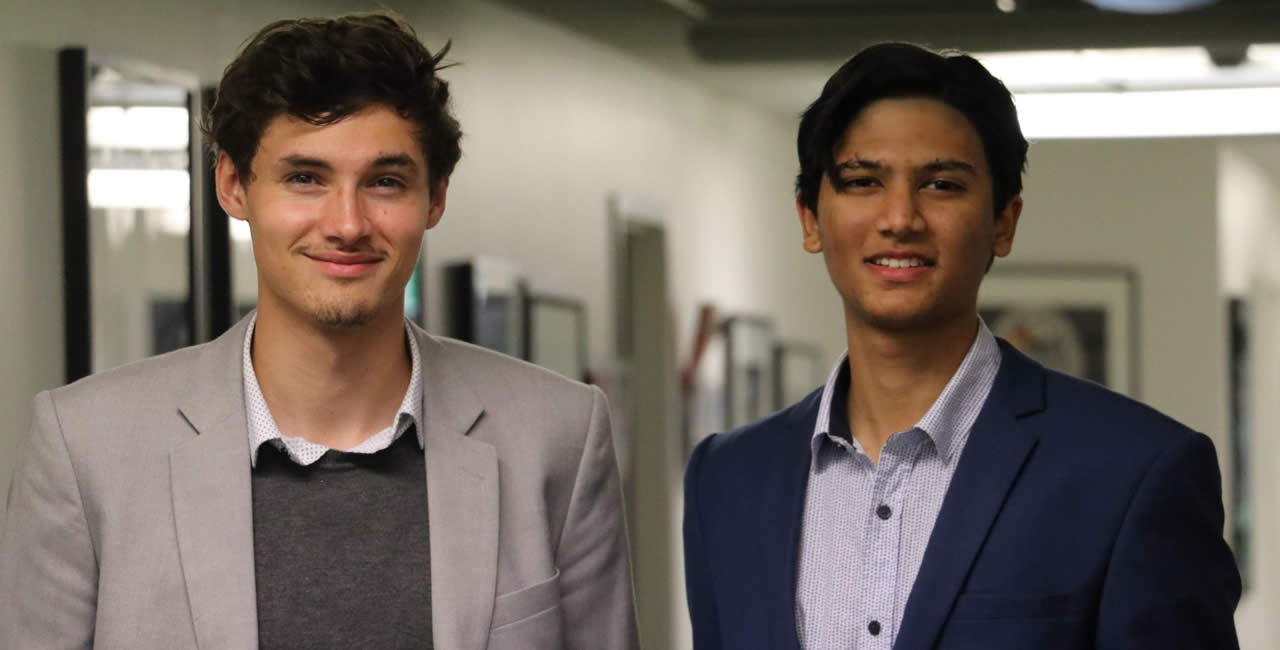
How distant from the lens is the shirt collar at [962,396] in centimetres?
208

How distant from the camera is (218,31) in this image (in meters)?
3.69

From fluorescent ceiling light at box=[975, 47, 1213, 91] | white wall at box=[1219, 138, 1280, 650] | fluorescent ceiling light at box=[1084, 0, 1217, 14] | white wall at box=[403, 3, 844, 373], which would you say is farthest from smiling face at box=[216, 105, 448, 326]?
white wall at box=[1219, 138, 1280, 650]

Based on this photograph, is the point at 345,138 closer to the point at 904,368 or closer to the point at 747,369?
the point at 904,368

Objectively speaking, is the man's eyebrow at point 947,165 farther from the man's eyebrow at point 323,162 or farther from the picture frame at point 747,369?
the picture frame at point 747,369

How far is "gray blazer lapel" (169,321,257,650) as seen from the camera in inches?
79.4

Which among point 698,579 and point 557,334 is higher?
point 557,334

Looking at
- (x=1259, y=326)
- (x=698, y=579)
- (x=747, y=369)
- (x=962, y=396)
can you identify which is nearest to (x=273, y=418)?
(x=698, y=579)

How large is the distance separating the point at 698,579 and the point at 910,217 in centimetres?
54

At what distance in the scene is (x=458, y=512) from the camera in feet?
6.93

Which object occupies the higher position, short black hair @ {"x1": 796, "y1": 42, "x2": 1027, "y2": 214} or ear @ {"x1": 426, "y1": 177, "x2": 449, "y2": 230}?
short black hair @ {"x1": 796, "y1": 42, "x2": 1027, "y2": 214}

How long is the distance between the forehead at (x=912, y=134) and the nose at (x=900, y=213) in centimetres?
4

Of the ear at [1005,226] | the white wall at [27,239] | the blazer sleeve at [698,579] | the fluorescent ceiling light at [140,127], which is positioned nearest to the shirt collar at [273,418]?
the blazer sleeve at [698,579]

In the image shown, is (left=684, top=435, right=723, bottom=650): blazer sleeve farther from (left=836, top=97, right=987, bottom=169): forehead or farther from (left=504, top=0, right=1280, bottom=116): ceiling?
(left=504, top=0, right=1280, bottom=116): ceiling

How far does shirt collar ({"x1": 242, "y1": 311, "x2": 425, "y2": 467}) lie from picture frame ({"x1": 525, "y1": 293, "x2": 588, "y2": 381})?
277 centimetres
